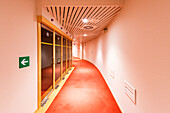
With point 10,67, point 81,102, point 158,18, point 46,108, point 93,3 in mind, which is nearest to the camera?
point 158,18

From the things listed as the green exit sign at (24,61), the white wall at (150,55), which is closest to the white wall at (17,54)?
the green exit sign at (24,61)

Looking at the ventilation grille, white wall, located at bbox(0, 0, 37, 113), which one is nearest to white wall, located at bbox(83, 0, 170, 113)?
the ventilation grille

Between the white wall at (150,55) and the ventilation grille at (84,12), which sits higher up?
the ventilation grille at (84,12)

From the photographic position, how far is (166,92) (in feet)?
3.54

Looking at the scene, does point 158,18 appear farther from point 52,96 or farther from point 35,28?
point 52,96

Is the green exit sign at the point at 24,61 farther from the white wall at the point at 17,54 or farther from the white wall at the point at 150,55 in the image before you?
the white wall at the point at 150,55

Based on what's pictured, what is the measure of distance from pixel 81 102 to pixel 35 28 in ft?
9.15

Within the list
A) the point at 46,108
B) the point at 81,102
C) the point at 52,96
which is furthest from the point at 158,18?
the point at 52,96

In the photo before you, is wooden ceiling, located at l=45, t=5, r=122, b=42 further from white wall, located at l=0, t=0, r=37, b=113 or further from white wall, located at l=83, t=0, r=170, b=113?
white wall, located at l=83, t=0, r=170, b=113

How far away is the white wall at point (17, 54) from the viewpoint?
59.2 inches

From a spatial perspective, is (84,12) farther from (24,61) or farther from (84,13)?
(24,61)

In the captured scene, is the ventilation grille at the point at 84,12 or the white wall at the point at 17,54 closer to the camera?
the white wall at the point at 17,54

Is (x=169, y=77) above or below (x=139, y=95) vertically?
above

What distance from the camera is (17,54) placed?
1.79m
